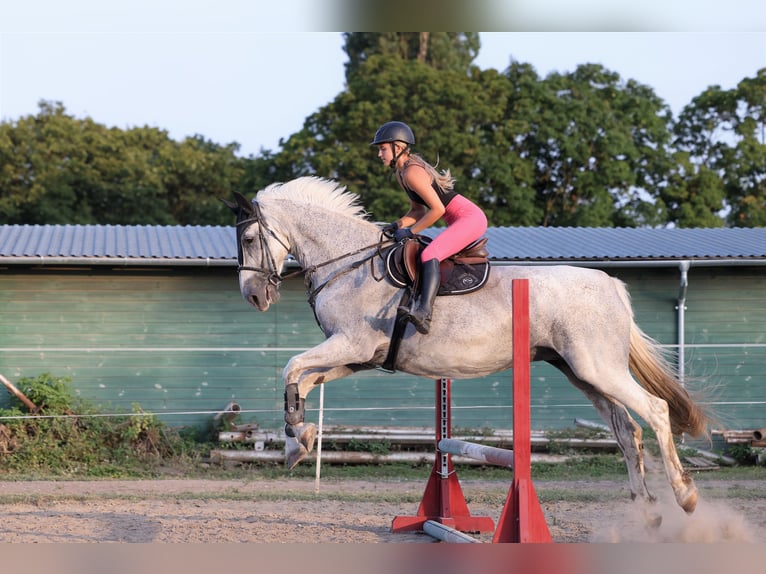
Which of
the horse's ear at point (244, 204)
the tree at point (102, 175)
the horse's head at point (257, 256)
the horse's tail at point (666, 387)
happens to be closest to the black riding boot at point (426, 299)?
the horse's head at point (257, 256)

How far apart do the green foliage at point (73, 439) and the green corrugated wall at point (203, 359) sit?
0.62 m

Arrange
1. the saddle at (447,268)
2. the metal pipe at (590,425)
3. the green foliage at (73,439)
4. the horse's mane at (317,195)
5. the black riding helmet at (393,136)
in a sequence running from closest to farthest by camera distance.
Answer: the black riding helmet at (393,136) < the saddle at (447,268) < the horse's mane at (317,195) < the green foliage at (73,439) < the metal pipe at (590,425)

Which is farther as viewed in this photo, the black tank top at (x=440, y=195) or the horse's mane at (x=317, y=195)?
the horse's mane at (x=317, y=195)

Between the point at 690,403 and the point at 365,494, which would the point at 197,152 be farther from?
the point at 690,403

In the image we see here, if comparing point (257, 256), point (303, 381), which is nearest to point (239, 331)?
point (257, 256)

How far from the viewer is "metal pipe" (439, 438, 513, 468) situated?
17.1 feet

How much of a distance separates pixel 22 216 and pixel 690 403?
2562 cm

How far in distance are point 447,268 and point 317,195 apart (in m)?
1.11

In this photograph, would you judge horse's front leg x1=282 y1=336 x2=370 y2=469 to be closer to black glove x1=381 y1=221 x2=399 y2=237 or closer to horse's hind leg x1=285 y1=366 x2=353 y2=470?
horse's hind leg x1=285 y1=366 x2=353 y2=470

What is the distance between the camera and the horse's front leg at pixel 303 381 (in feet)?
16.9

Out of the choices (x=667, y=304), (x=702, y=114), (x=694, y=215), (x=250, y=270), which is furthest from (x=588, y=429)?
(x=702, y=114)

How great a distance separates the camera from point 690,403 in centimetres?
593

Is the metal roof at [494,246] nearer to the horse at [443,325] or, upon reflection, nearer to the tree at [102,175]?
the horse at [443,325]

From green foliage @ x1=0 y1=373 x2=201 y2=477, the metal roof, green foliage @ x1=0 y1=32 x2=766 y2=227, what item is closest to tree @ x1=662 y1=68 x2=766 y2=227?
green foliage @ x1=0 y1=32 x2=766 y2=227
